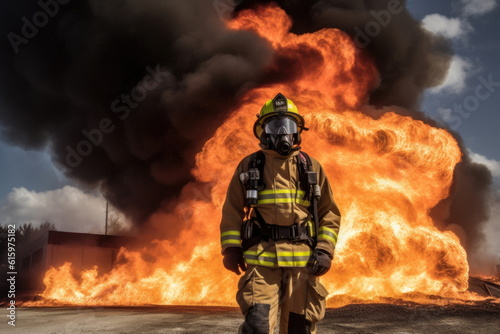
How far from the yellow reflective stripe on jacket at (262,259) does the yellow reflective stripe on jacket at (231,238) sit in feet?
0.47

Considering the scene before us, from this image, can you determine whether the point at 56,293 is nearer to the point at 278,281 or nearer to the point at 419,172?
the point at 419,172

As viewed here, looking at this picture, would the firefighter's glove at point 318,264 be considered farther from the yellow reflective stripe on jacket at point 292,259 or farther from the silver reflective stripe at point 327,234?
the silver reflective stripe at point 327,234

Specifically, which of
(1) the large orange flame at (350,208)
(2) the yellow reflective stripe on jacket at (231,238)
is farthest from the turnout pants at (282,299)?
(1) the large orange flame at (350,208)

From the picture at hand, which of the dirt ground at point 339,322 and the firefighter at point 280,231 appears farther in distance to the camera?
the dirt ground at point 339,322

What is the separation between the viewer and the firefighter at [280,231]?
2928 millimetres

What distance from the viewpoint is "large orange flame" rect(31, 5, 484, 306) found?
1150cm

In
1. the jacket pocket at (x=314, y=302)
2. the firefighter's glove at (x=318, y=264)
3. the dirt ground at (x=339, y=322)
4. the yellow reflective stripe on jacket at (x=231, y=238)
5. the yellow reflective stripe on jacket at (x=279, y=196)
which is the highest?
the yellow reflective stripe on jacket at (x=279, y=196)

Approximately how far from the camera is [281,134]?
3232 millimetres

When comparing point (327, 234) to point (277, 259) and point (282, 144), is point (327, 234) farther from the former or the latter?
point (282, 144)

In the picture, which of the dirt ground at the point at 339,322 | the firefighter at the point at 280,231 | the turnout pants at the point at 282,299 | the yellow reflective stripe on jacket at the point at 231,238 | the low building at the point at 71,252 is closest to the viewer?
the turnout pants at the point at 282,299

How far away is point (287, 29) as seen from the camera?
19.5 metres

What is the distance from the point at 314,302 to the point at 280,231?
585 millimetres

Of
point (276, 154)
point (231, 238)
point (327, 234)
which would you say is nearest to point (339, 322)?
point (327, 234)

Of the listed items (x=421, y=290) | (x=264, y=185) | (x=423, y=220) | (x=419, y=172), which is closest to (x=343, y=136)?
(x=419, y=172)
